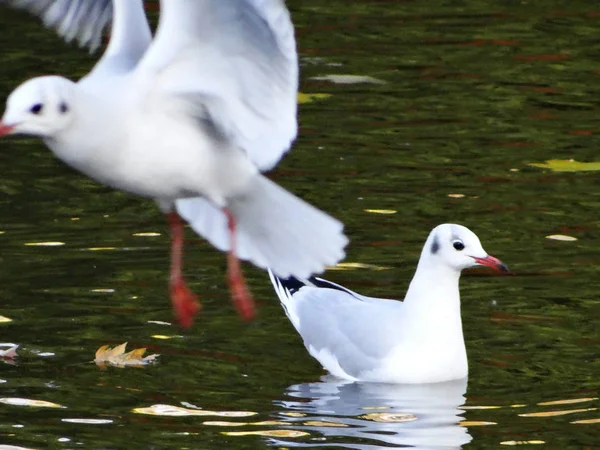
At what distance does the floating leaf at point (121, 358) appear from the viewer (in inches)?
368

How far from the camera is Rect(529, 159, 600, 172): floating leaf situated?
13562mm

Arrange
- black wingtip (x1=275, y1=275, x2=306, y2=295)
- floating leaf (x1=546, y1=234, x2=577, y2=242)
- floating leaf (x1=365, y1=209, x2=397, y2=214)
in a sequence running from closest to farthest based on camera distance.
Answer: black wingtip (x1=275, y1=275, x2=306, y2=295), floating leaf (x1=546, y1=234, x2=577, y2=242), floating leaf (x1=365, y1=209, x2=397, y2=214)

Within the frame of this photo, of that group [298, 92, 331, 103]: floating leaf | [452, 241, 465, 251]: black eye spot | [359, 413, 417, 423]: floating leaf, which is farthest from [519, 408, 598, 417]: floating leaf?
[298, 92, 331, 103]: floating leaf

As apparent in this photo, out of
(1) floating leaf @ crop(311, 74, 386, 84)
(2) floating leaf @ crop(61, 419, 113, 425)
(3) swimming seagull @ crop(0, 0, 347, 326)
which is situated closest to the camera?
(3) swimming seagull @ crop(0, 0, 347, 326)

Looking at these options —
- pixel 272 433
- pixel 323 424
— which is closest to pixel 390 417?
pixel 323 424

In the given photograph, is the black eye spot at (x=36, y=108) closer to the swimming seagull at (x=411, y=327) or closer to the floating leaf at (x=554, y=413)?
the swimming seagull at (x=411, y=327)

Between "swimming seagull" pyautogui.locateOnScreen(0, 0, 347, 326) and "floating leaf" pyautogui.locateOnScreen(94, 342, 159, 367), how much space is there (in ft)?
1.57

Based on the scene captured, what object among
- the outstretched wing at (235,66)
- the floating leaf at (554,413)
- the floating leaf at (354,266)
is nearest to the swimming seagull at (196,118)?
the outstretched wing at (235,66)

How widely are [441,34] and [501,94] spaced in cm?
237

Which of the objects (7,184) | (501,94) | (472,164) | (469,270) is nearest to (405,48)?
(501,94)

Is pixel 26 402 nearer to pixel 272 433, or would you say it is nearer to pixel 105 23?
pixel 272 433

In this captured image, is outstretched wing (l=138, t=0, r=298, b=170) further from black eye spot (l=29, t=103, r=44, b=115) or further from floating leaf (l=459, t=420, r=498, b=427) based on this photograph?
floating leaf (l=459, t=420, r=498, b=427)

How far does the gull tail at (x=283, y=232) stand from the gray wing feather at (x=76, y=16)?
4.22 ft

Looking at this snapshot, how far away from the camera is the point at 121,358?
938cm
